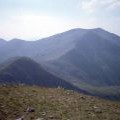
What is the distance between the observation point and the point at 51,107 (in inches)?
639

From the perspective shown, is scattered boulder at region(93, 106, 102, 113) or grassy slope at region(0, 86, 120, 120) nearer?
grassy slope at region(0, 86, 120, 120)

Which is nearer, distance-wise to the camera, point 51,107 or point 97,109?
point 97,109

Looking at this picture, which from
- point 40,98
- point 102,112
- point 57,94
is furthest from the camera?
point 57,94

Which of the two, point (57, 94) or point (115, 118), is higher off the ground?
point (57, 94)

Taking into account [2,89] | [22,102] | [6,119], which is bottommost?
[6,119]

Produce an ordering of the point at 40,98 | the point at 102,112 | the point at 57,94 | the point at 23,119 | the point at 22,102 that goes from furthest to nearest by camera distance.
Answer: the point at 57,94
the point at 40,98
the point at 22,102
the point at 102,112
the point at 23,119

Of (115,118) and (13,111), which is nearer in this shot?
(115,118)

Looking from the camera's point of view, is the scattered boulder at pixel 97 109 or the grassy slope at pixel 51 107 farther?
the scattered boulder at pixel 97 109

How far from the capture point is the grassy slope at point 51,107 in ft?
48.2

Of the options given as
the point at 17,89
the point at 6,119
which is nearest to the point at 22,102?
the point at 6,119

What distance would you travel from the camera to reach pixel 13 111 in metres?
15.8

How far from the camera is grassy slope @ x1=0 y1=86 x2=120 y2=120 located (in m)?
14.7

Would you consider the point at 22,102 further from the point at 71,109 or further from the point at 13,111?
the point at 71,109

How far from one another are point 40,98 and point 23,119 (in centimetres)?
410
